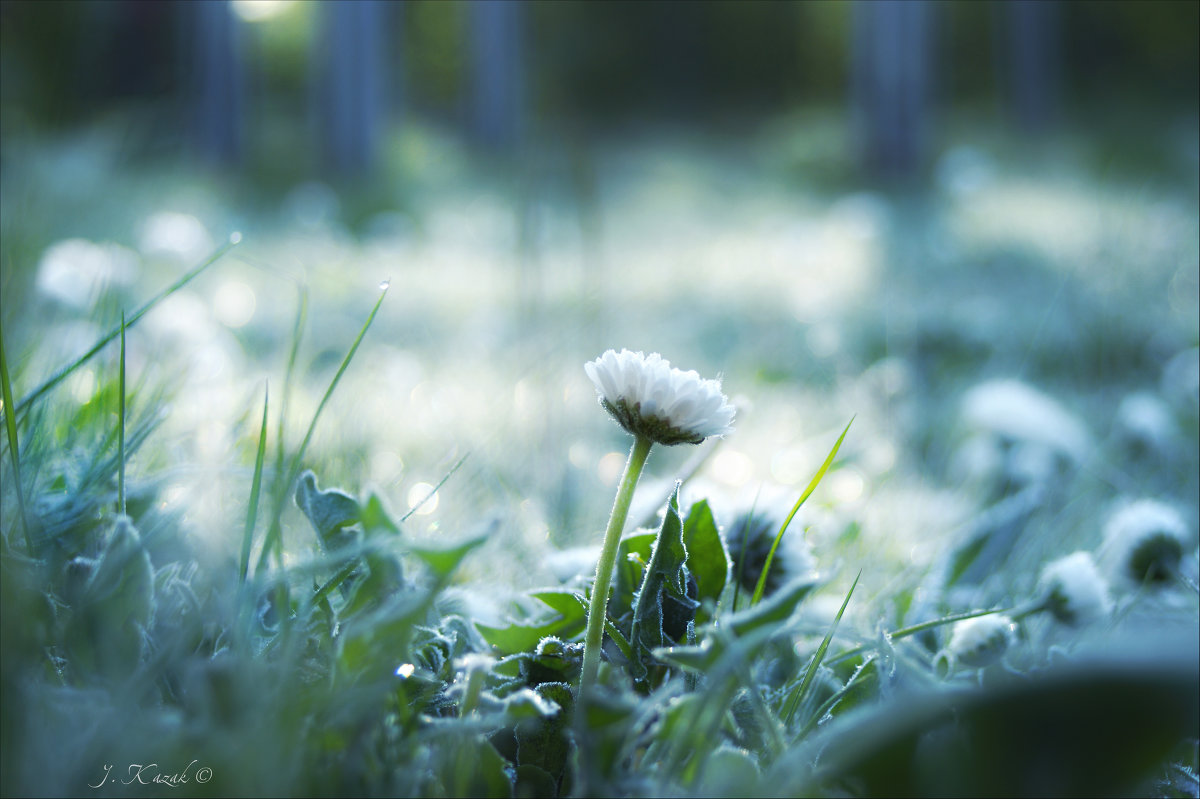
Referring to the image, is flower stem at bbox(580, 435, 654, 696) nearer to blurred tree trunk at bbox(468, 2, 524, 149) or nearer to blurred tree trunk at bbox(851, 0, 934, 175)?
blurred tree trunk at bbox(851, 0, 934, 175)

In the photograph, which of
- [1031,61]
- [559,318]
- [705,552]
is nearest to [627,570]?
[705,552]

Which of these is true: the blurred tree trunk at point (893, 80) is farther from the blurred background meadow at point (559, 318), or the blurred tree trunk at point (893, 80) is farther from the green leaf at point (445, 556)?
the green leaf at point (445, 556)

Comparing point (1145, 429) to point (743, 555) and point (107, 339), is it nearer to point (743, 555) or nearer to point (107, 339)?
point (743, 555)

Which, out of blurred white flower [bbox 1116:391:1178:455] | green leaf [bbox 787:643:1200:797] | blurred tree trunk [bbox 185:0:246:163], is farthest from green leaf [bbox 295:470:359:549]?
blurred tree trunk [bbox 185:0:246:163]

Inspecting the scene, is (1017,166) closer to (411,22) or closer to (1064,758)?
(1064,758)

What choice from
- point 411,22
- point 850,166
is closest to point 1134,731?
point 850,166

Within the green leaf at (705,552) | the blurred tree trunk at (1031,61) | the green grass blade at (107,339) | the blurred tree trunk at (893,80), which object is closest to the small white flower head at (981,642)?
the green leaf at (705,552)
